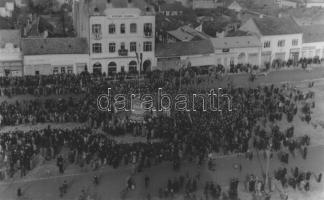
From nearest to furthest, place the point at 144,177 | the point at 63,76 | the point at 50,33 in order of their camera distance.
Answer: the point at 144,177, the point at 63,76, the point at 50,33

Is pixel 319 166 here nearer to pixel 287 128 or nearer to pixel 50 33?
pixel 287 128

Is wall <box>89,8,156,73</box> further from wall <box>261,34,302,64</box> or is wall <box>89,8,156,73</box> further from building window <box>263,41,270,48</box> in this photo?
wall <box>261,34,302,64</box>

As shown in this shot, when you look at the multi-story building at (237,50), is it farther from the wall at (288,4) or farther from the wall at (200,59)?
the wall at (288,4)

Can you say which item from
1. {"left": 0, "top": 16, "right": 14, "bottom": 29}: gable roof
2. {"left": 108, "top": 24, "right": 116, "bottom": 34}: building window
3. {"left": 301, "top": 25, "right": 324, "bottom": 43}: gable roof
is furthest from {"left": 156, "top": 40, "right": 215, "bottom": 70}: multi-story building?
{"left": 0, "top": 16, "right": 14, "bottom": 29}: gable roof

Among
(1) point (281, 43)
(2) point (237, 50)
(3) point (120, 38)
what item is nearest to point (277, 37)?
(1) point (281, 43)

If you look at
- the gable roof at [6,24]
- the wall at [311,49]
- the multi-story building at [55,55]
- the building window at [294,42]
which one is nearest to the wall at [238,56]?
the building window at [294,42]

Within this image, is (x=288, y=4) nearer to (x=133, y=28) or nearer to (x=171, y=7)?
(x=171, y=7)

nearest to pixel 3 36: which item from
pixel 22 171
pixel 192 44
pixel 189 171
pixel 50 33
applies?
pixel 50 33
